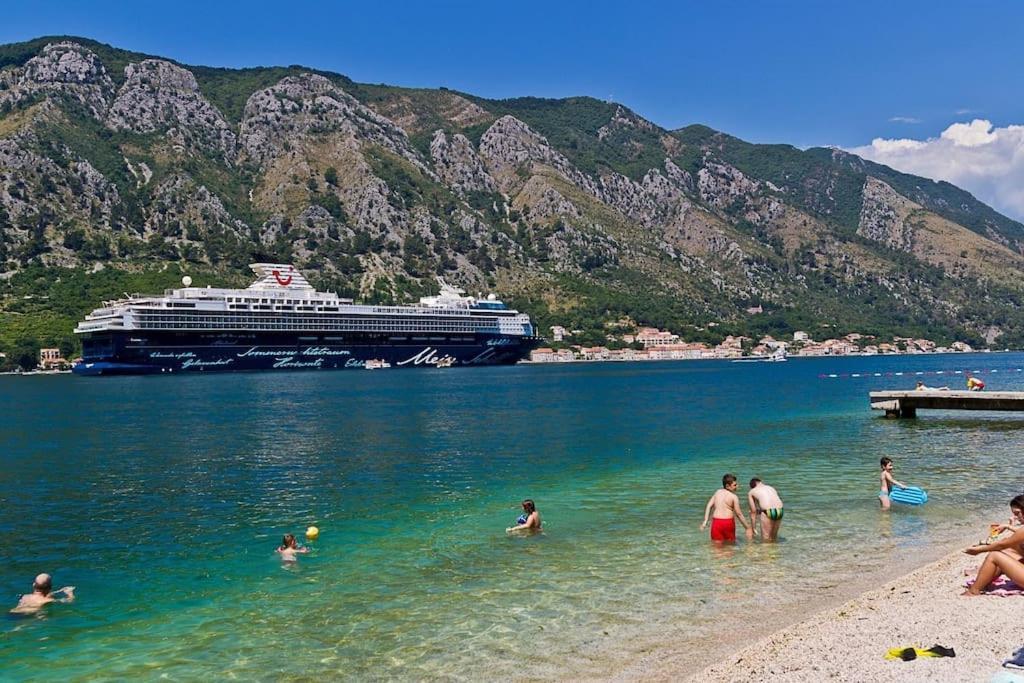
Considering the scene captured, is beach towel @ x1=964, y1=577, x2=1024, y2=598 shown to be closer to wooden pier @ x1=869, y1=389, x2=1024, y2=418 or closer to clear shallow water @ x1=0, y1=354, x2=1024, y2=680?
clear shallow water @ x1=0, y1=354, x2=1024, y2=680

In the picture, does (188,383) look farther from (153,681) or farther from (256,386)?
(153,681)

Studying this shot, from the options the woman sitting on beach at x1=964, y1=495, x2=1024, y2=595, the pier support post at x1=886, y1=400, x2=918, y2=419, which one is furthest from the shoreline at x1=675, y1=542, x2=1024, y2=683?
the pier support post at x1=886, y1=400, x2=918, y2=419

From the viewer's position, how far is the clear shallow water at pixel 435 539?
12680 mm

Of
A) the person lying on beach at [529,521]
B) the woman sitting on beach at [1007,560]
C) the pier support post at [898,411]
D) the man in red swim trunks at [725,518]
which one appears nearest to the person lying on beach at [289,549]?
the person lying on beach at [529,521]

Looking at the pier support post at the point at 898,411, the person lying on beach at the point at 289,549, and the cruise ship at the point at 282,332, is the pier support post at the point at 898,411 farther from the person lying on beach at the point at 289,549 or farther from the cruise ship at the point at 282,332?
the cruise ship at the point at 282,332

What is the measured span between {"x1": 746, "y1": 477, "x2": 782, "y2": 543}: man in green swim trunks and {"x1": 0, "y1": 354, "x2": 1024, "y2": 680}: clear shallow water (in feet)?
1.98

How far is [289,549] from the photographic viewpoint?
18.2 meters

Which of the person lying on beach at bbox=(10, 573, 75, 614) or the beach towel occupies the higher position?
the beach towel

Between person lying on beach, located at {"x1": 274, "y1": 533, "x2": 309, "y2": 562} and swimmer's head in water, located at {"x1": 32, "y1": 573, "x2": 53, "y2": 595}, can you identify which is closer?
swimmer's head in water, located at {"x1": 32, "y1": 573, "x2": 53, "y2": 595}

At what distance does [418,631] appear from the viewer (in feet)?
43.3

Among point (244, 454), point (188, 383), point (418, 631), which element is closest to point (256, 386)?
point (188, 383)

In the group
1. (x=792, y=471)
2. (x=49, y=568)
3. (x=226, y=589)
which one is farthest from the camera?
(x=792, y=471)

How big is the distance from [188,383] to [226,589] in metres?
105

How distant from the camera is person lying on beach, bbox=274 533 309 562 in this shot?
710 inches
